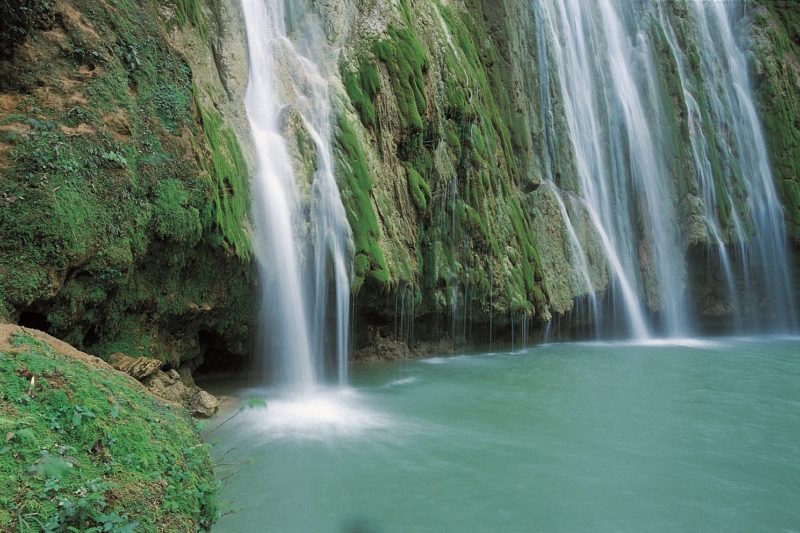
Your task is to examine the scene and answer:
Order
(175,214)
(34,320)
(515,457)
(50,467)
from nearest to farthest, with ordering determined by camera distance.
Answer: (50,467) < (34,320) < (515,457) < (175,214)

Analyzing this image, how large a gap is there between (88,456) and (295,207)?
6.95m

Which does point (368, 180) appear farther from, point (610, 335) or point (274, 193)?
point (610, 335)

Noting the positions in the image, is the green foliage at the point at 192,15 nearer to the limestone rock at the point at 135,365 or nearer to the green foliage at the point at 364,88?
the green foliage at the point at 364,88

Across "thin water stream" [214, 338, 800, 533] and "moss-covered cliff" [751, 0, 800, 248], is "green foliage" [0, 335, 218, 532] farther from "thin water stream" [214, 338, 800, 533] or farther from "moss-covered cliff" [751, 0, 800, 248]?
"moss-covered cliff" [751, 0, 800, 248]

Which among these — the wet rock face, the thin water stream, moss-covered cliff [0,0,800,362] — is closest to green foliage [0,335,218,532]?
the thin water stream

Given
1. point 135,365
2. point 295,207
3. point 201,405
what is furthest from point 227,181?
point 201,405

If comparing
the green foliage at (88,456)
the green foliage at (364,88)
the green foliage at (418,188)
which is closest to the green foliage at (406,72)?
the green foliage at (364,88)

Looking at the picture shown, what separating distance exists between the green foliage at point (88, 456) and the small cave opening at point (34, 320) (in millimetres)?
1626

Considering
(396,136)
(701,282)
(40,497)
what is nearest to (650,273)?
(701,282)

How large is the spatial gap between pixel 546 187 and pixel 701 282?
10.4 metres

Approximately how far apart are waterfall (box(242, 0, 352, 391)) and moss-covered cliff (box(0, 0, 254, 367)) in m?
0.74

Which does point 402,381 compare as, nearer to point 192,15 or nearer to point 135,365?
point 135,365

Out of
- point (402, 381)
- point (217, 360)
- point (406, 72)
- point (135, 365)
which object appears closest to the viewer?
point (135, 365)

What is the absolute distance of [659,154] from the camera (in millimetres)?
24562
